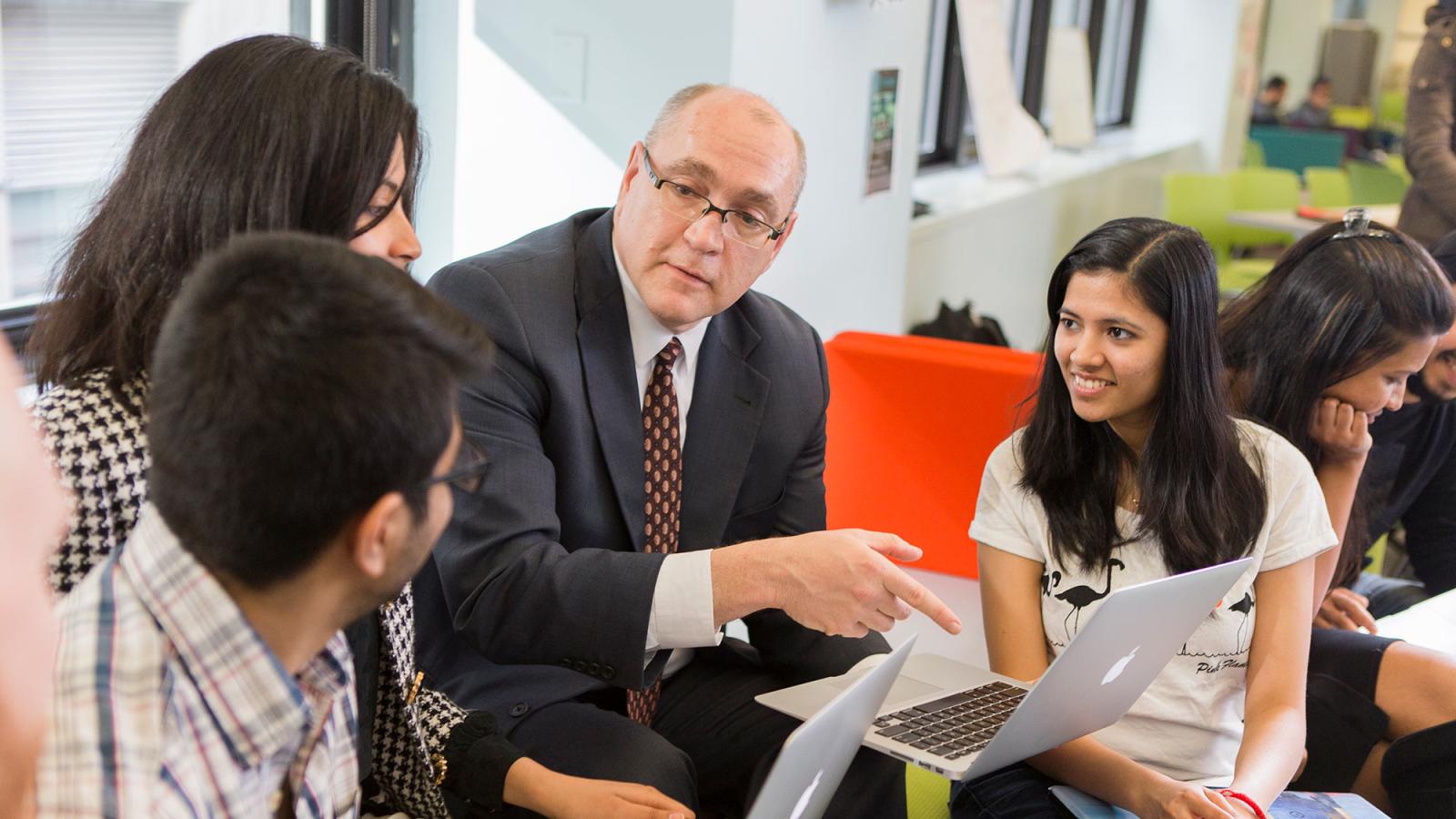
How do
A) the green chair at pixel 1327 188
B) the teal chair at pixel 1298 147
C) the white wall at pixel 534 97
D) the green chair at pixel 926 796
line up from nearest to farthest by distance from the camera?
the green chair at pixel 926 796 → the white wall at pixel 534 97 → the green chair at pixel 1327 188 → the teal chair at pixel 1298 147

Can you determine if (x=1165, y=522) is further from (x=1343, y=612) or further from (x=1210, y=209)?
(x=1210, y=209)

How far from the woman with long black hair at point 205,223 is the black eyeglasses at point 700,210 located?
408 millimetres

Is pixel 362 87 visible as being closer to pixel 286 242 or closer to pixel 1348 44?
pixel 286 242

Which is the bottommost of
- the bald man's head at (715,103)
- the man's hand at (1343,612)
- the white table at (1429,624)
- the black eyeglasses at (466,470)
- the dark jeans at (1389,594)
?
the dark jeans at (1389,594)

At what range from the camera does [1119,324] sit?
1896 millimetres

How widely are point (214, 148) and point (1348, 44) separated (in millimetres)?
11612

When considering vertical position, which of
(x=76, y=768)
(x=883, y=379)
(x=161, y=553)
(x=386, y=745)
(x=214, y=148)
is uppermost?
(x=214, y=148)

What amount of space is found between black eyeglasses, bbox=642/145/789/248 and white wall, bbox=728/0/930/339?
1.16 metres

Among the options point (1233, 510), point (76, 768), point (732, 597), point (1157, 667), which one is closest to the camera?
point (76, 768)

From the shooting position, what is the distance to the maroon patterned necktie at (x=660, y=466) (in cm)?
184

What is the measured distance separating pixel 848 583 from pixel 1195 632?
28.1 inches

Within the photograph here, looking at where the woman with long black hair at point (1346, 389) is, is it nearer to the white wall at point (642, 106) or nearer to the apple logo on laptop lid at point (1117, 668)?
the apple logo on laptop lid at point (1117, 668)

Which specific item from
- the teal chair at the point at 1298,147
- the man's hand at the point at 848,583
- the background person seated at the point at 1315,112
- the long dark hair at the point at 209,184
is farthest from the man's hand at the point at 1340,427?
the background person seated at the point at 1315,112

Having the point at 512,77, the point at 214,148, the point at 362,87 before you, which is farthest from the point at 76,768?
the point at 512,77
